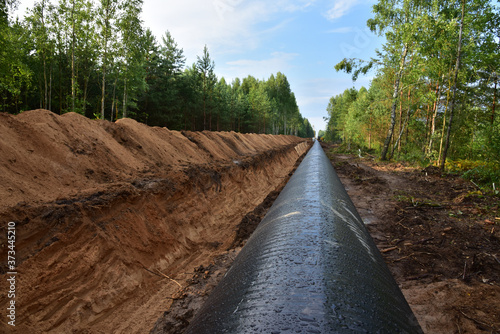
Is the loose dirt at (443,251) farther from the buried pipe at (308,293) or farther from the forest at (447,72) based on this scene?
the forest at (447,72)

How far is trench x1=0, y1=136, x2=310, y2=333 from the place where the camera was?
2.72 metres

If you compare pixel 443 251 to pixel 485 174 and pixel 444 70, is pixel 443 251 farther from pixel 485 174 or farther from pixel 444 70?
pixel 444 70

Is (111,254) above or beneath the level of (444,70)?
beneath

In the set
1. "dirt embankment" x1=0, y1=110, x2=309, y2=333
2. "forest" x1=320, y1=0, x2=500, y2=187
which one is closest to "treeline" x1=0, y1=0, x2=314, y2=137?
"dirt embankment" x1=0, y1=110, x2=309, y2=333

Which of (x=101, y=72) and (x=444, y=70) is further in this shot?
(x=101, y=72)

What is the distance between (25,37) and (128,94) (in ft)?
30.0

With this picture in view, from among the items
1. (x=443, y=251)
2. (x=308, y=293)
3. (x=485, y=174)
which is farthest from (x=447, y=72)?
(x=308, y=293)

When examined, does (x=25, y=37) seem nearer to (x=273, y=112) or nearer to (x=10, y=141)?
(x=10, y=141)

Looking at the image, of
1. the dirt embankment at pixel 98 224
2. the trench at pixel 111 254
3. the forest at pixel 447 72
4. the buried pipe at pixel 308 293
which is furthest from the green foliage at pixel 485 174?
the buried pipe at pixel 308 293

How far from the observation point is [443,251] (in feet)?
11.7

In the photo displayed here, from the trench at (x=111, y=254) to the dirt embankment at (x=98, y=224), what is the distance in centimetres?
1

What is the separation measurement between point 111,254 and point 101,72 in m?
23.1

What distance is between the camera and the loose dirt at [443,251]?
226cm

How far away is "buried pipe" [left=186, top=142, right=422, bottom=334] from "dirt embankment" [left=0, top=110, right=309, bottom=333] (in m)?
2.15
